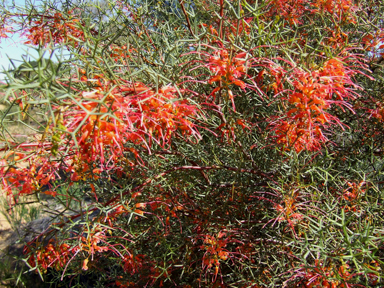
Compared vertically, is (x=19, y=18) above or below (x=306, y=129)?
above

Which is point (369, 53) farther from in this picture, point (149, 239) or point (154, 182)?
point (149, 239)

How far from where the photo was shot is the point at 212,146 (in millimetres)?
1457

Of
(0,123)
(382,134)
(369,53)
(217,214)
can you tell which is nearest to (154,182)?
(217,214)

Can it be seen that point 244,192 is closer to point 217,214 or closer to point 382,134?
point 217,214

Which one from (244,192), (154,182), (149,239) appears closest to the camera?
(154,182)

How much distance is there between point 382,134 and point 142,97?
163cm

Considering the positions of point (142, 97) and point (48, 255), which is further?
point (48, 255)

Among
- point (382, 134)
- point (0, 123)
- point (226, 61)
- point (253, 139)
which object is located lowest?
point (382, 134)

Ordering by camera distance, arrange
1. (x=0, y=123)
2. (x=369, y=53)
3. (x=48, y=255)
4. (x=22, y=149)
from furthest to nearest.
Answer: (x=369, y=53) < (x=48, y=255) < (x=22, y=149) < (x=0, y=123)

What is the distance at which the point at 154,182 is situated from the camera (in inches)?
56.1

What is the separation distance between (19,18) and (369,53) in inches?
92.5

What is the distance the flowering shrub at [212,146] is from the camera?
0.89 meters

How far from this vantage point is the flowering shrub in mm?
891

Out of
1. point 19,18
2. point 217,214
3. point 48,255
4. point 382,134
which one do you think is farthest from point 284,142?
point 19,18
